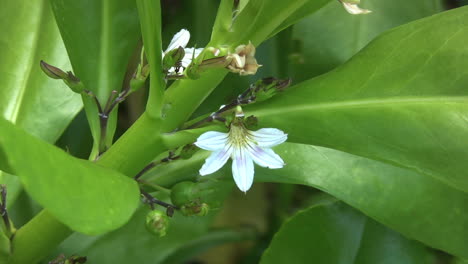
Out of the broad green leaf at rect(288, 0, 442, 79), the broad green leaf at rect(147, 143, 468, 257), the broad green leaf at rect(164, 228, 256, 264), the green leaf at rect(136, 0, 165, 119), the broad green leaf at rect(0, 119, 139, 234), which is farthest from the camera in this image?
the broad green leaf at rect(164, 228, 256, 264)

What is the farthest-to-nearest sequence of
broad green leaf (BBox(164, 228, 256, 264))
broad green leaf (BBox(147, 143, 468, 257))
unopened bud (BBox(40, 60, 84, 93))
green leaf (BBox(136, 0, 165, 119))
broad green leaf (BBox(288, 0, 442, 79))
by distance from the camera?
broad green leaf (BBox(164, 228, 256, 264)), broad green leaf (BBox(288, 0, 442, 79)), broad green leaf (BBox(147, 143, 468, 257)), unopened bud (BBox(40, 60, 84, 93)), green leaf (BBox(136, 0, 165, 119))

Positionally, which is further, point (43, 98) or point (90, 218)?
point (43, 98)

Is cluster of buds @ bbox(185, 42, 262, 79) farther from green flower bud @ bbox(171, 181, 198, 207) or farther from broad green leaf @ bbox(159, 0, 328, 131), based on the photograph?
green flower bud @ bbox(171, 181, 198, 207)

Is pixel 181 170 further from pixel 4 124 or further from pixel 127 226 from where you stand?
pixel 4 124

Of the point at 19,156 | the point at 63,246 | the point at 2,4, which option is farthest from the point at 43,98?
the point at 19,156

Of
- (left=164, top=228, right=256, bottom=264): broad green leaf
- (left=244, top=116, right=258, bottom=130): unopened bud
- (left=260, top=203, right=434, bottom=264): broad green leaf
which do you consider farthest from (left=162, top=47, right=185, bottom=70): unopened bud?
(left=164, top=228, right=256, bottom=264): broad green leaf

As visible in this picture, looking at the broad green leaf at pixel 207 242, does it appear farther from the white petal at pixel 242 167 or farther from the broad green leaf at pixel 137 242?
the white petal at pixel 242 167
